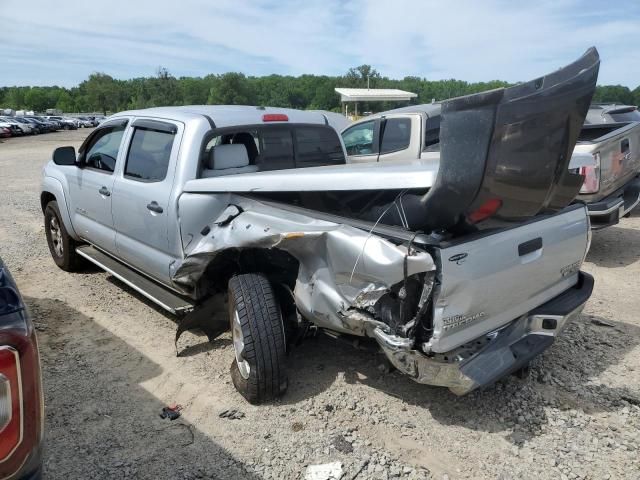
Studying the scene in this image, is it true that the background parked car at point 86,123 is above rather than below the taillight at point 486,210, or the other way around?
below

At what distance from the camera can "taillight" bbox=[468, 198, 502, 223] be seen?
251 centimetres

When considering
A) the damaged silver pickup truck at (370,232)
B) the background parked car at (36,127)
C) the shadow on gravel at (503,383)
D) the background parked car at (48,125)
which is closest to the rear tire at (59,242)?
the damaged silver pickup truck at (370,232)

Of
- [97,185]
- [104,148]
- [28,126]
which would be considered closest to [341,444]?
[97,185]

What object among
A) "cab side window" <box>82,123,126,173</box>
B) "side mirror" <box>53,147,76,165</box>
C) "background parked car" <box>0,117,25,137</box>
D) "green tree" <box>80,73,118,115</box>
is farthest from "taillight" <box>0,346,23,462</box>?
"green tree" <box>80,73,118,115</box>

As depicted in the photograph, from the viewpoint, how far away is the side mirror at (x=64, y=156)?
17.6ft

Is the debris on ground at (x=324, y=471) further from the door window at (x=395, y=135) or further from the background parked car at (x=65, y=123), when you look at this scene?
the background parked car at (x=65, y=123)

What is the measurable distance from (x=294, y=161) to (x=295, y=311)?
1602mm

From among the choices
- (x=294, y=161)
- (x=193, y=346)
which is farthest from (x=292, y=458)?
(x=294, y=161)

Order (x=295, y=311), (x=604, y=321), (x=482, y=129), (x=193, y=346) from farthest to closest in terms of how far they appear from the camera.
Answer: (x=604, y=321) → (x=193, y=346) → (x=295, y=311) → (x=482, y=129)

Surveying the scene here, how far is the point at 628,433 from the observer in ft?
10.2

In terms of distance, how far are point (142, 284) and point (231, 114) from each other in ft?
5.40

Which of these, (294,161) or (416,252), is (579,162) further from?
(294,161)

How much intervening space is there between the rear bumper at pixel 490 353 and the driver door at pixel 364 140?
500 cm

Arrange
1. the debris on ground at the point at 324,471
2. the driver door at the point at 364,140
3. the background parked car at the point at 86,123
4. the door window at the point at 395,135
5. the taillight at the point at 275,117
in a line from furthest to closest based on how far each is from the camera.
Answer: the background parked car at the point at 86,123
the driver door at the point at 364,140
the door window at the point at 395,135
the taillight at the point at 275,117
the debris on ground at the point at 324,471
